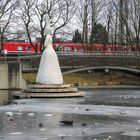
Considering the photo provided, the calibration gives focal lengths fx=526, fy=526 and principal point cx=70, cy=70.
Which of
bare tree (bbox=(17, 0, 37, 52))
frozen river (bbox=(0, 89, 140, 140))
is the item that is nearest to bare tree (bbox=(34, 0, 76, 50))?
bare tree (bbox=(17, 0, 37, 52))

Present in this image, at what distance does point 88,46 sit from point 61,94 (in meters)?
54.9

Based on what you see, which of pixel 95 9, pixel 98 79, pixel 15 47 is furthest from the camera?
pixel 95 9

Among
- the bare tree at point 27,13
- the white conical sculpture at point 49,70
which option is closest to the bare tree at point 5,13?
the bare tree at point 27,13

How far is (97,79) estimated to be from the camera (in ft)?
261

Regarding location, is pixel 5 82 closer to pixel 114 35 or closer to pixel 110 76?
pixel 110 76

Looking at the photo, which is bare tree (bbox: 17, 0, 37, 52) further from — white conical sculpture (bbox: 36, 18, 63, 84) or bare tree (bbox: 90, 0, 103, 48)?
white conical sculpture (bbox: 36, 18, 63, 84)

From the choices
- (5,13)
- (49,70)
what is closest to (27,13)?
(5,13)

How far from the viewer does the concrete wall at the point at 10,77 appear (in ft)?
188

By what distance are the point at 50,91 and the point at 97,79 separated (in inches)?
1541

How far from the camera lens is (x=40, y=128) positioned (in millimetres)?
19734

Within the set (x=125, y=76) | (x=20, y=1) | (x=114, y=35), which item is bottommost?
(x=125, y=76)

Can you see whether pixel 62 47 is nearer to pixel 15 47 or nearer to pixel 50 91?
pixel 15 47

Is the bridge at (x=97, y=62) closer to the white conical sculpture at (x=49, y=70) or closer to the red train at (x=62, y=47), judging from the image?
the red train at (x=62, y=47)

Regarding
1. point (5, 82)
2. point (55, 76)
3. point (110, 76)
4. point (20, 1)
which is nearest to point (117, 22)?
point (110, 76)
